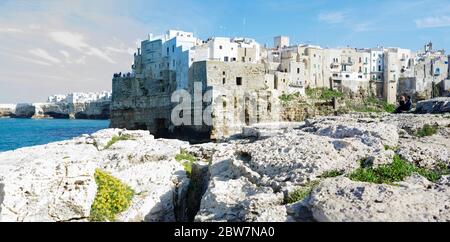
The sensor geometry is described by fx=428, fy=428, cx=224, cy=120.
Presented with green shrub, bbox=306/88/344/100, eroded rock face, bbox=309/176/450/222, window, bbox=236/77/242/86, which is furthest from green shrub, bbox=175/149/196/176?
green shrub, bbox=306/88/344/100

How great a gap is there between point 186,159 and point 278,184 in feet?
23.1

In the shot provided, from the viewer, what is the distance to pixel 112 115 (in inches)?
2303

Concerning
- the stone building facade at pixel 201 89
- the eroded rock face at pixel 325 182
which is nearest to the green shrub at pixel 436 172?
the eroded rock face at pixel 325 182

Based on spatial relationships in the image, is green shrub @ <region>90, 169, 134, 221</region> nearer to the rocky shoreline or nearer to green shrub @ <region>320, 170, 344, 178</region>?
the rocky shoreline

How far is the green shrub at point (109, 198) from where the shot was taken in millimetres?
9719

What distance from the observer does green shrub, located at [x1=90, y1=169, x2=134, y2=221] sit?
9.72 metres

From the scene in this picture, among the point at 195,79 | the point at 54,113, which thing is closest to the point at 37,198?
the point at 195,79

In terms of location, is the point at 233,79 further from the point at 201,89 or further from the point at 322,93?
the point at 322,93

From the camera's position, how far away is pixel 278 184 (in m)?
8.75

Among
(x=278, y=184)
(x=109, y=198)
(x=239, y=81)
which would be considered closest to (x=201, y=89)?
(x=239, y=81)

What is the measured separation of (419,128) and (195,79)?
35570 mm

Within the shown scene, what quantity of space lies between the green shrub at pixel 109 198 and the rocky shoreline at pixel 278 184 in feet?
0.31

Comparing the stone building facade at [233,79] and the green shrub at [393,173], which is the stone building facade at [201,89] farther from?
the green shrub at [393,173]

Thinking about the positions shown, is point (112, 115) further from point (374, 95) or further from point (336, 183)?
point (336, 183)
